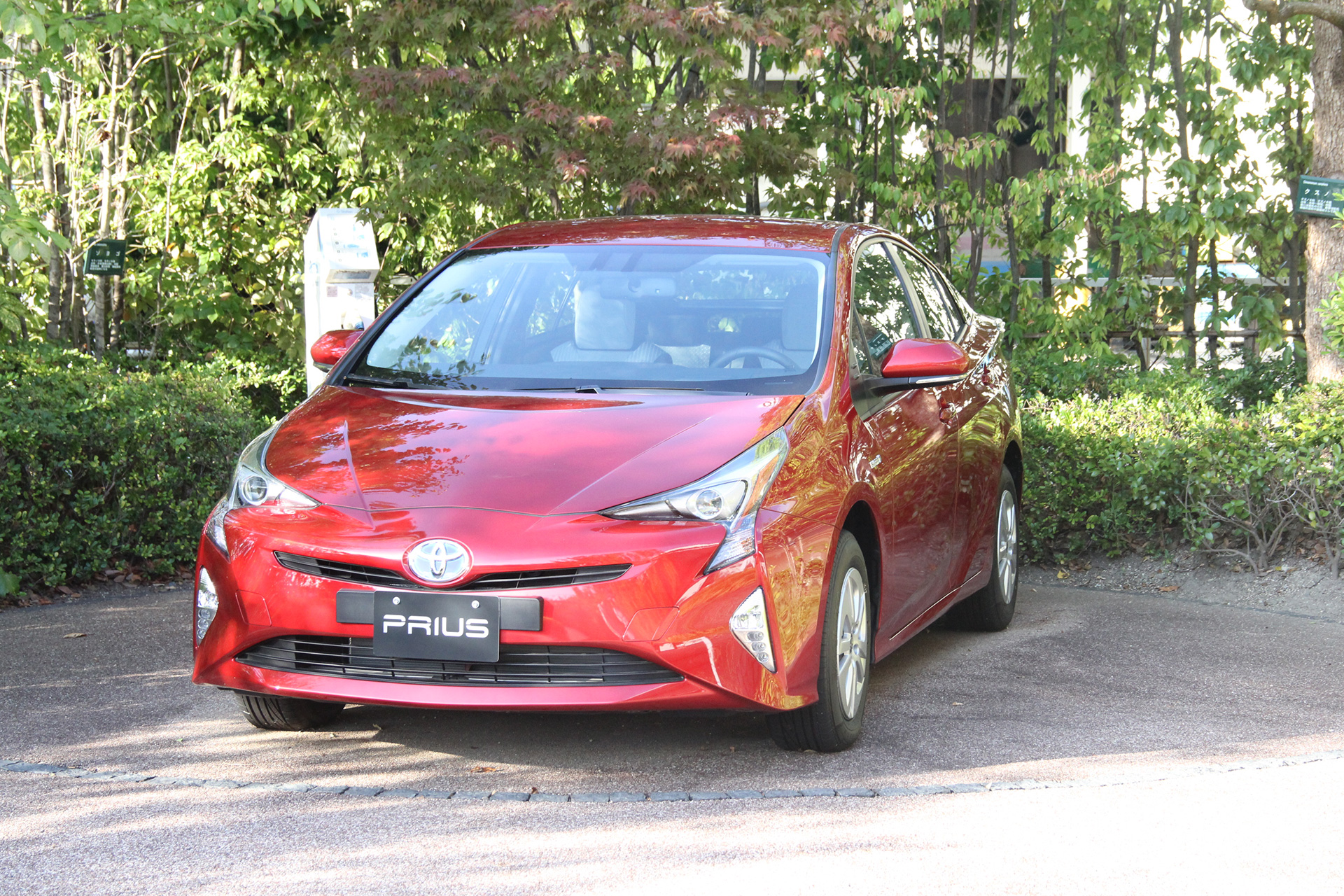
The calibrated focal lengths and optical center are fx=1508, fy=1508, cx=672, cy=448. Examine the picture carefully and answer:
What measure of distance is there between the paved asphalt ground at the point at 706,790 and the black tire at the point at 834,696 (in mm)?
69

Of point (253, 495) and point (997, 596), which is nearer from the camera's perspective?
point (253, 495)

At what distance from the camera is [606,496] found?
4039 mm

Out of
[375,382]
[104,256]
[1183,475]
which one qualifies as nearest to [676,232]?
[375,382]

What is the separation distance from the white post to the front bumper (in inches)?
192

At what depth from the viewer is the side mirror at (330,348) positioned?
5.31 meters

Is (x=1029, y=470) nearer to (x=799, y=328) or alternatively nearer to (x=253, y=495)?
(x=799, y=328)

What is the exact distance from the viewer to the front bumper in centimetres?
391

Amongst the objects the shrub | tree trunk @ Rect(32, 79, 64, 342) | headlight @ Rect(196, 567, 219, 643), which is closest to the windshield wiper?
headlight @ Rect(196, 567, 219, 643)

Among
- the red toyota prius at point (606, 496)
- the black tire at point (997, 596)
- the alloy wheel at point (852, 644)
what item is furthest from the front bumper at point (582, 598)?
the black tire at point (997, 596)

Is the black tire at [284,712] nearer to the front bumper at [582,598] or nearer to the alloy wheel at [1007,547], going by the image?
the front bumper at [582,598]

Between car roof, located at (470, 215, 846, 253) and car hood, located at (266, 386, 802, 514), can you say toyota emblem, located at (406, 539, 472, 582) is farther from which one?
car roof, located at (470, 215, 846, 253)

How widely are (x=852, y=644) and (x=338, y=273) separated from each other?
17.2 ft

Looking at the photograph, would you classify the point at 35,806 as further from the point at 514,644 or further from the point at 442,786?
the point at 514,644

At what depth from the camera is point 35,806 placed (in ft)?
13.2
